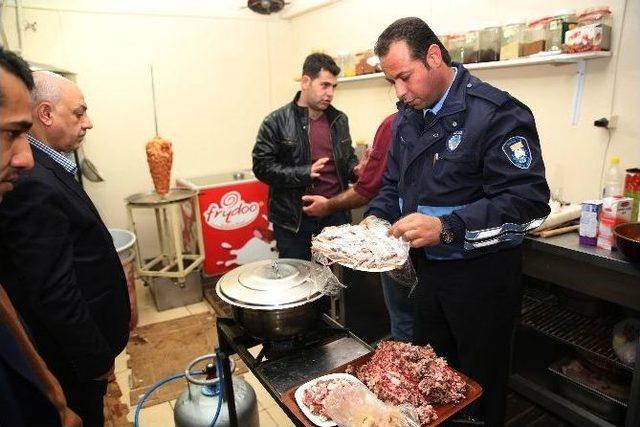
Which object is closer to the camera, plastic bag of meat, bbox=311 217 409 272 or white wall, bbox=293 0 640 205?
plastic bag of meat, bbox=311 217 409 272

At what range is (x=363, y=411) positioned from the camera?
979 millimetres

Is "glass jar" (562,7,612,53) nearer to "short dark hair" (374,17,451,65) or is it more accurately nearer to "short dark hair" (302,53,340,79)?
"short dark hair" (374,17,451,65)

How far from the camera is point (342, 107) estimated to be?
156 inches

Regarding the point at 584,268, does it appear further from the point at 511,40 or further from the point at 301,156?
the point at 301,156

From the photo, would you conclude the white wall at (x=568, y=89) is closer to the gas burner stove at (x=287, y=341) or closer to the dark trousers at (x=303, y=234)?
the dark trousers at (x=303, y=234)

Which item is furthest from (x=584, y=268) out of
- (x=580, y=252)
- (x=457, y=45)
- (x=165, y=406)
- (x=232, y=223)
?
(x=232, y=223)

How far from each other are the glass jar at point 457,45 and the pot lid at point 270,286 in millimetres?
1773

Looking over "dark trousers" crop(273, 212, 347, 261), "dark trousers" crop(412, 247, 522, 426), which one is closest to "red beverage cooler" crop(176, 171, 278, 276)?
"dark trousers" crop(273, 212, 347, 261)

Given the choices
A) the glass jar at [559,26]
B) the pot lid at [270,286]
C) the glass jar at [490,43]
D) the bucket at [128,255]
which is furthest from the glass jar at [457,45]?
the bucket at [128,255]

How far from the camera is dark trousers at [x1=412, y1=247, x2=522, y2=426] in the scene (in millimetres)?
1506

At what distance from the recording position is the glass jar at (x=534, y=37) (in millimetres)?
2156

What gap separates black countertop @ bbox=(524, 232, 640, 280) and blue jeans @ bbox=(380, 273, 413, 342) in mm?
626

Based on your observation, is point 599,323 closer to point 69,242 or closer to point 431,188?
point 431,188

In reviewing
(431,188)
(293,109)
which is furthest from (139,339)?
(431,188)
